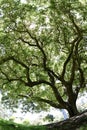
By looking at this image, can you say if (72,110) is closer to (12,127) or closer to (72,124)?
(72,124)

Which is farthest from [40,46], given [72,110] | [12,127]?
[12,127]

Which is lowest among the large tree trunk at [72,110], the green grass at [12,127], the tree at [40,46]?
the green grass at [12,127]

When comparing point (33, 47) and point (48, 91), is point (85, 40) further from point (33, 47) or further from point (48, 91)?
point (48, 91)

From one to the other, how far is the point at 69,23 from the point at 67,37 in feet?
4.56

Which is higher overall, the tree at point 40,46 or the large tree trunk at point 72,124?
the tree at point 40,46

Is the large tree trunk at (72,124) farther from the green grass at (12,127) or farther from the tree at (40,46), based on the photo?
the tree at (40,46)

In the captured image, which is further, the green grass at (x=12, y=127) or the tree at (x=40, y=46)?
the tree at (x=40, y=46)

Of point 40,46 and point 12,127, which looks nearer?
point 12,127

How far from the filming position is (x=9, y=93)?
27422 millimetres

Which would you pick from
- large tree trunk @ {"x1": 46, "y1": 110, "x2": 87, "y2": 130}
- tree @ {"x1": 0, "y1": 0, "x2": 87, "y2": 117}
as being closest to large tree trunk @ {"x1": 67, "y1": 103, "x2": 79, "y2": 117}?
tree @ {"x1": 0, "y1": 0, "x2": 87, "y2": 117}

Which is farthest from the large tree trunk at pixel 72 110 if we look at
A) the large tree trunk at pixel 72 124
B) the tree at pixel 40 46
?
the large tree trunk at pixel 72 124

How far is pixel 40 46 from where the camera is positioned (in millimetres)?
23734

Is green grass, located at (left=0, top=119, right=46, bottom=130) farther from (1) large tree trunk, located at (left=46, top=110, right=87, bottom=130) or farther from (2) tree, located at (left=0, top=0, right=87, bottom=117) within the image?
(2) tree, located at (left=0, top=0, right=87, bottom=117)

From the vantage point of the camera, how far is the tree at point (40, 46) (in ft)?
68.8
